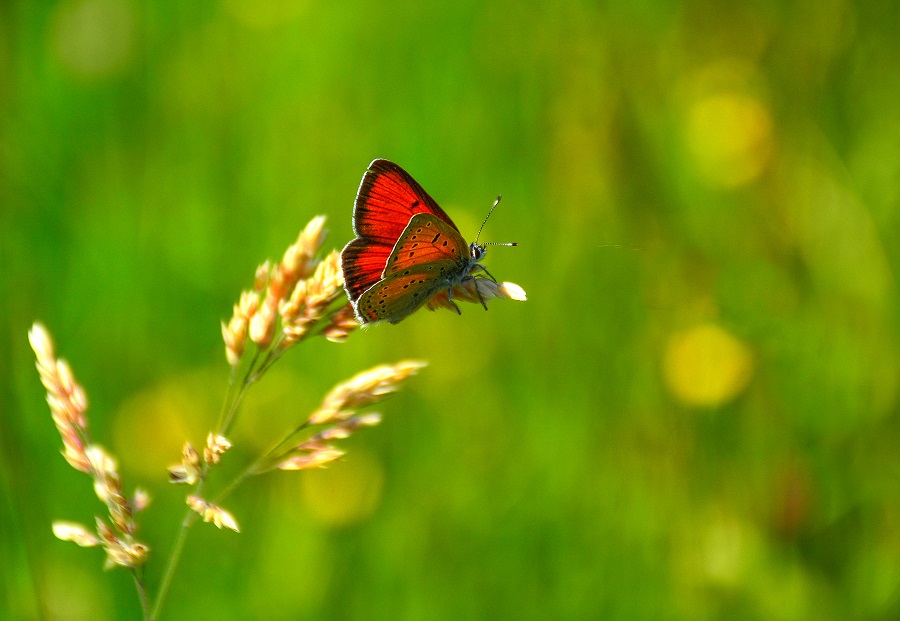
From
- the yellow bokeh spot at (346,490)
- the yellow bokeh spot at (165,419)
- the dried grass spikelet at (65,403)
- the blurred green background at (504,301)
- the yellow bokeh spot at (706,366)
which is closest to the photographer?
the dried grass spikelet at (65,403)

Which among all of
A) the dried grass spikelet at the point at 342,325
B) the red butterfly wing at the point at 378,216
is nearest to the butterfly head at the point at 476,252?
the red butterfly wing at the point at 378,216

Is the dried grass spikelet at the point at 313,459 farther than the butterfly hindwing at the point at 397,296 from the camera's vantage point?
No

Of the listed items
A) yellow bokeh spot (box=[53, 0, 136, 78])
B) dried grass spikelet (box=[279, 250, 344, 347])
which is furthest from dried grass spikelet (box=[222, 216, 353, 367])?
yellow bokeh spot (box=[53, 0, 136, 78])

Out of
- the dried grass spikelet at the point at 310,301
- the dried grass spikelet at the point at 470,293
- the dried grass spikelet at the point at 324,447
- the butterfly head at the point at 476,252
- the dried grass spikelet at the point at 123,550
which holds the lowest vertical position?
the dried grass spikelet at the point at 123,550

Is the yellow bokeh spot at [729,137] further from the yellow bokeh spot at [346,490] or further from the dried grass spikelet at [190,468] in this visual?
the dried grass spikelet at [190,468]

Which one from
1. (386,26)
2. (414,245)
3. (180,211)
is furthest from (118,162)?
(414,245)

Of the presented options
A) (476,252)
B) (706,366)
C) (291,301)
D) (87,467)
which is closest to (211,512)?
(87,467)
